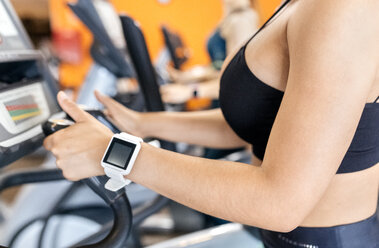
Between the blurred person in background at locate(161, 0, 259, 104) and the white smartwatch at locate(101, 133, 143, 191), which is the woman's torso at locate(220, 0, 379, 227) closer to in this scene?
the white smartwatch at locate(101, 133, 143, 191)

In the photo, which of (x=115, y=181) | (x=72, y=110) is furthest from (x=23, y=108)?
(x=115, y=181)

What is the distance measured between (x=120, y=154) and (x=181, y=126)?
0.51 meters

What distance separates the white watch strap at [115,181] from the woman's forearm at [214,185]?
0.07 ft

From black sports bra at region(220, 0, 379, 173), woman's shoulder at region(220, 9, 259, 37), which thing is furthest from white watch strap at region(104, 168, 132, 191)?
woman's shoulder at region(220, 9, 259, 37)

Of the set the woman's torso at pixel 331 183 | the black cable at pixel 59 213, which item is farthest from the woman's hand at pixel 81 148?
the black cable at pixel 59 213

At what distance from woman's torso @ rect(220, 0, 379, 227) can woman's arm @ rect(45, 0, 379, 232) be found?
0.21 ft

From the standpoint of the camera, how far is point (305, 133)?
55cm

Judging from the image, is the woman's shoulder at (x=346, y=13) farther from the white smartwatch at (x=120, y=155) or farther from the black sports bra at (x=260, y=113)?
the white smartwatch at (x=120, y=155)

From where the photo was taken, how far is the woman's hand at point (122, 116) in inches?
42.8

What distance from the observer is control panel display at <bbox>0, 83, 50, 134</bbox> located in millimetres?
821

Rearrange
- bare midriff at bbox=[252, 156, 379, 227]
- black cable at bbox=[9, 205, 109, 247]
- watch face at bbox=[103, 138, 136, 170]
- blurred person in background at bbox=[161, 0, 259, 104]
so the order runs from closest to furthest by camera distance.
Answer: watch face at bbox=[103, 138, 136, 170], bare midriff at bbox=[252, 156, 379, 227], black cable at bbox=[9, 205, 109, 247], blurred person in background at bbox=[161, 0, 259, 104]

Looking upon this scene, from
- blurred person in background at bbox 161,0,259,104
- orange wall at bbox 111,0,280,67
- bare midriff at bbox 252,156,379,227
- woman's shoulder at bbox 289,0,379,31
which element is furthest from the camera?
orange wall at bbox 111,0,280,67

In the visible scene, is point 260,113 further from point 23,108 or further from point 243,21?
point 243,21

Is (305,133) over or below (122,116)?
over
